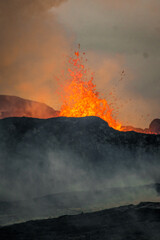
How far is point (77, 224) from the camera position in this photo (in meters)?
→ 5.36

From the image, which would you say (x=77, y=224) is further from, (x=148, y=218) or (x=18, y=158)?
(x=18, y=158)

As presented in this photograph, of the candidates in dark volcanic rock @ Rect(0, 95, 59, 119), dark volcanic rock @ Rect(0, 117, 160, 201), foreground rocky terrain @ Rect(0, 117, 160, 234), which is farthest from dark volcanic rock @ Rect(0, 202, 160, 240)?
dark volcanic rock @ Rect(0, 95, 59, 119)

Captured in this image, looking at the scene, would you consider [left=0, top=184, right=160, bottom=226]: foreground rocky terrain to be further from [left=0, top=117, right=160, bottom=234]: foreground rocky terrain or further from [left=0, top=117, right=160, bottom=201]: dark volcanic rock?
[left=0, top=117, right=160, bottom=201]: dark volcanic rock

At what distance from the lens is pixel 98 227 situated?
5.11 metres

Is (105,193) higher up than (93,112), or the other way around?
(93,112)

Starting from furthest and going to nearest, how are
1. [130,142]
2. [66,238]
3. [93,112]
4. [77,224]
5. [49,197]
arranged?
[93,112], [130,142], [49,197], [77,224], [66,238]

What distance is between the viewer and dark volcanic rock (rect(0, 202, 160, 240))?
458 centimetres

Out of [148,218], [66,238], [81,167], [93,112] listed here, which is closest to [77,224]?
[66,238]

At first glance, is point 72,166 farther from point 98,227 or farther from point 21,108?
point 21,108

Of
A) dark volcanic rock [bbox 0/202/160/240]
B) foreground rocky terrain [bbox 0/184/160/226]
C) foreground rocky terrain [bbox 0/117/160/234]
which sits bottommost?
dark volcanic rock [bbox 0/202/160/240]

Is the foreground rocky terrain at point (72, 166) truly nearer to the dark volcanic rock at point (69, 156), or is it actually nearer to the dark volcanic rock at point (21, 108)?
the dark volcanic rock at point (69, 156)

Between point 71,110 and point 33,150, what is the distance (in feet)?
15.5

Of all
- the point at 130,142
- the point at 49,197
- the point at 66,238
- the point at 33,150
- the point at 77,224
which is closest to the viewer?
the point at 66,238

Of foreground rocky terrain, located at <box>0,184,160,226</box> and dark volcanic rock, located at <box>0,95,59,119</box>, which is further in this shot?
dark volcanic rock, located at <box>0,95,59,119</box>
